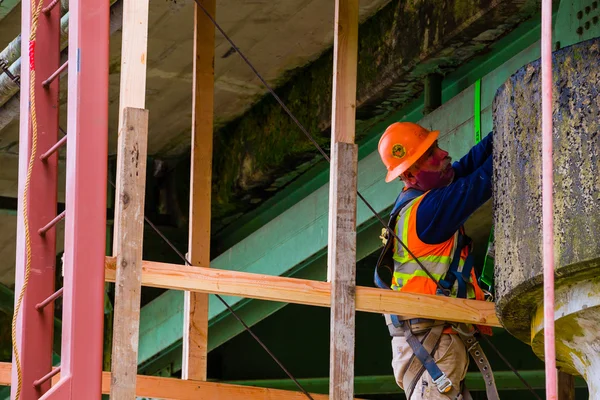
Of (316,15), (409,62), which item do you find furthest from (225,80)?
(409,62)

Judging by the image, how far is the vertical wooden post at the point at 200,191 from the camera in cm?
947

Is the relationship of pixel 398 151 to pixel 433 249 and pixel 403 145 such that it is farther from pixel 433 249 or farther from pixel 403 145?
pixel 433 249

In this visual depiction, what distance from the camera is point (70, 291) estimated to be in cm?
657

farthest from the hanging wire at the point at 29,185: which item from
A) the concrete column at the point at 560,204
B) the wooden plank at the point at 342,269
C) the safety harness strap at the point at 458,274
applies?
the safety harness strap at the point at 458,274

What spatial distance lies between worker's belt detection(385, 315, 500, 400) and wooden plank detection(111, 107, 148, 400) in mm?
2128

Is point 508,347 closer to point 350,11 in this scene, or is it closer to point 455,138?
point 455,138

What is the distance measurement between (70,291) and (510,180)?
2.67 m

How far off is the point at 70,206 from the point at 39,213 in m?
0.61

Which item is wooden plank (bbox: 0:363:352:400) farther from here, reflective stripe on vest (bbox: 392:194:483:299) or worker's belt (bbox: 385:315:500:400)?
reflective stripe on vest (bbox: 392:194:483:299)

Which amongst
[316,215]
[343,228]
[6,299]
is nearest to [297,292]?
[343,228]

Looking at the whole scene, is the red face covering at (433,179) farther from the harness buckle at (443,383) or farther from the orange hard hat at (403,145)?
the harness buckle at (443,383)

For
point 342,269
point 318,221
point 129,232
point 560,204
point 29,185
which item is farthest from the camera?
point 318,221

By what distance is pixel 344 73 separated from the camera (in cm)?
834

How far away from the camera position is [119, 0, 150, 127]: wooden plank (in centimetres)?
736
